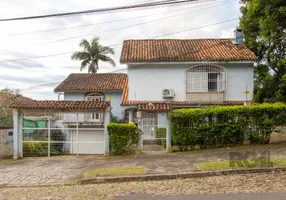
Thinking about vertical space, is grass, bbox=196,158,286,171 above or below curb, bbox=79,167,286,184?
above

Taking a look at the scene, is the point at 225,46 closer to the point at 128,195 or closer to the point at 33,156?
the point at 33,156

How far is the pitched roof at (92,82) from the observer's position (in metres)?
23.2

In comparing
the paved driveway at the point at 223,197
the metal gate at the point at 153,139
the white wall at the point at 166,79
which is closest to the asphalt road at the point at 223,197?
the paved driveway at the point at 223,197

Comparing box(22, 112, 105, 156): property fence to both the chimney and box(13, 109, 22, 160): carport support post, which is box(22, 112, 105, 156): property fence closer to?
box(13, 109, 22, 160): carport support post

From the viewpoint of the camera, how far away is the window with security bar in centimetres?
1822

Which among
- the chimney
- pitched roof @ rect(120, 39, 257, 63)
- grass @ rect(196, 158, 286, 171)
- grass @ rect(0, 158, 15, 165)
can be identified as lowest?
grass @ rect(0, 158, 15, 165)

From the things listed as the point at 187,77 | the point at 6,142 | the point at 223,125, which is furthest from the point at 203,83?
the point at 6,142

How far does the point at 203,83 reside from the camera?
60.3ft

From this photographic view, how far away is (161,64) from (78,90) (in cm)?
880

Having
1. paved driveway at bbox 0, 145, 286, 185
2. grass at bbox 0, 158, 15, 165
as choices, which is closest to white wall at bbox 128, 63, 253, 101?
paved driveway at bbox 0, 145, 286, 185

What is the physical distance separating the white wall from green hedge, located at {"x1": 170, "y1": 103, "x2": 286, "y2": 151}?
18.6ft

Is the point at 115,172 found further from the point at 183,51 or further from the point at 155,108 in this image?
the point at 183,51

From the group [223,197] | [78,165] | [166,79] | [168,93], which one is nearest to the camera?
[223,197]

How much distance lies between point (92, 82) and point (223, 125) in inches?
588
